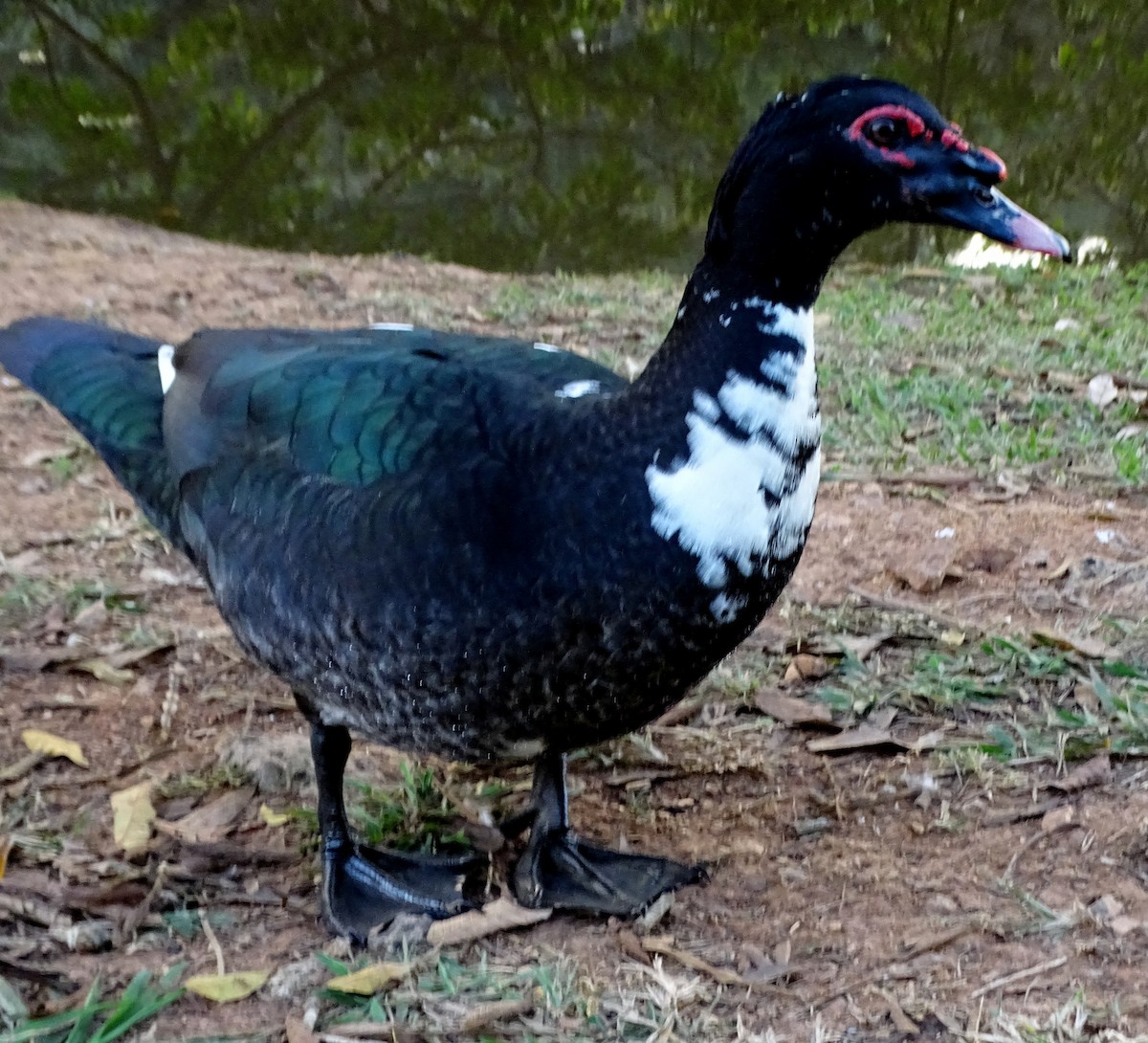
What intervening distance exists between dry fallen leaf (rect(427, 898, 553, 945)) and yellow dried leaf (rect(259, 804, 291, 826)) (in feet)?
1.40

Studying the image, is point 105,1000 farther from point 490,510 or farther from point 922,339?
point 922,339

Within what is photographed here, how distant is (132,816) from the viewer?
238 cm

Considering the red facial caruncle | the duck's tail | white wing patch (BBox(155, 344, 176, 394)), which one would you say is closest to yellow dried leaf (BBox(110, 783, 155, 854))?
the duck's tail

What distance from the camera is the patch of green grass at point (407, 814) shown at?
2424mm

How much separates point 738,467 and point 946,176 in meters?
0.48

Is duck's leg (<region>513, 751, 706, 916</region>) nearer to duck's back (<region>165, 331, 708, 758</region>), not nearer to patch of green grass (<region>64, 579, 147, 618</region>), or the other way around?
duck's back (<region>165, 331, 708, 758</region>)

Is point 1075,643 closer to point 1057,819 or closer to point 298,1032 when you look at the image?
point 1057,819

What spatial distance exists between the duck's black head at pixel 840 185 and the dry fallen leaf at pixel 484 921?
1.05 meters

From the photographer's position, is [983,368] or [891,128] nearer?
[891,128]

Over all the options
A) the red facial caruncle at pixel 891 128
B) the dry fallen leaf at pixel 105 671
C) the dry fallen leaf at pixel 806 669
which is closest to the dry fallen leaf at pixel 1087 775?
the dry fallen leaf at pixel 806 669

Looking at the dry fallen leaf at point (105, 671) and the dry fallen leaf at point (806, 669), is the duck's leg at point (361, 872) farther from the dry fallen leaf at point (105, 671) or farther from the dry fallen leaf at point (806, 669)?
the dry fallen leaf at point (806, 669)

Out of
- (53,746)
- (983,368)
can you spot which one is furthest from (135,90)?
(53,746)

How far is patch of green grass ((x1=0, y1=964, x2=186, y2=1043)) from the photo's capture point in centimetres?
182

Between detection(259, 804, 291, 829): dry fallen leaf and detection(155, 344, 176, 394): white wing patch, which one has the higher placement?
detection(155, 344, 176, 394): white wing patch
